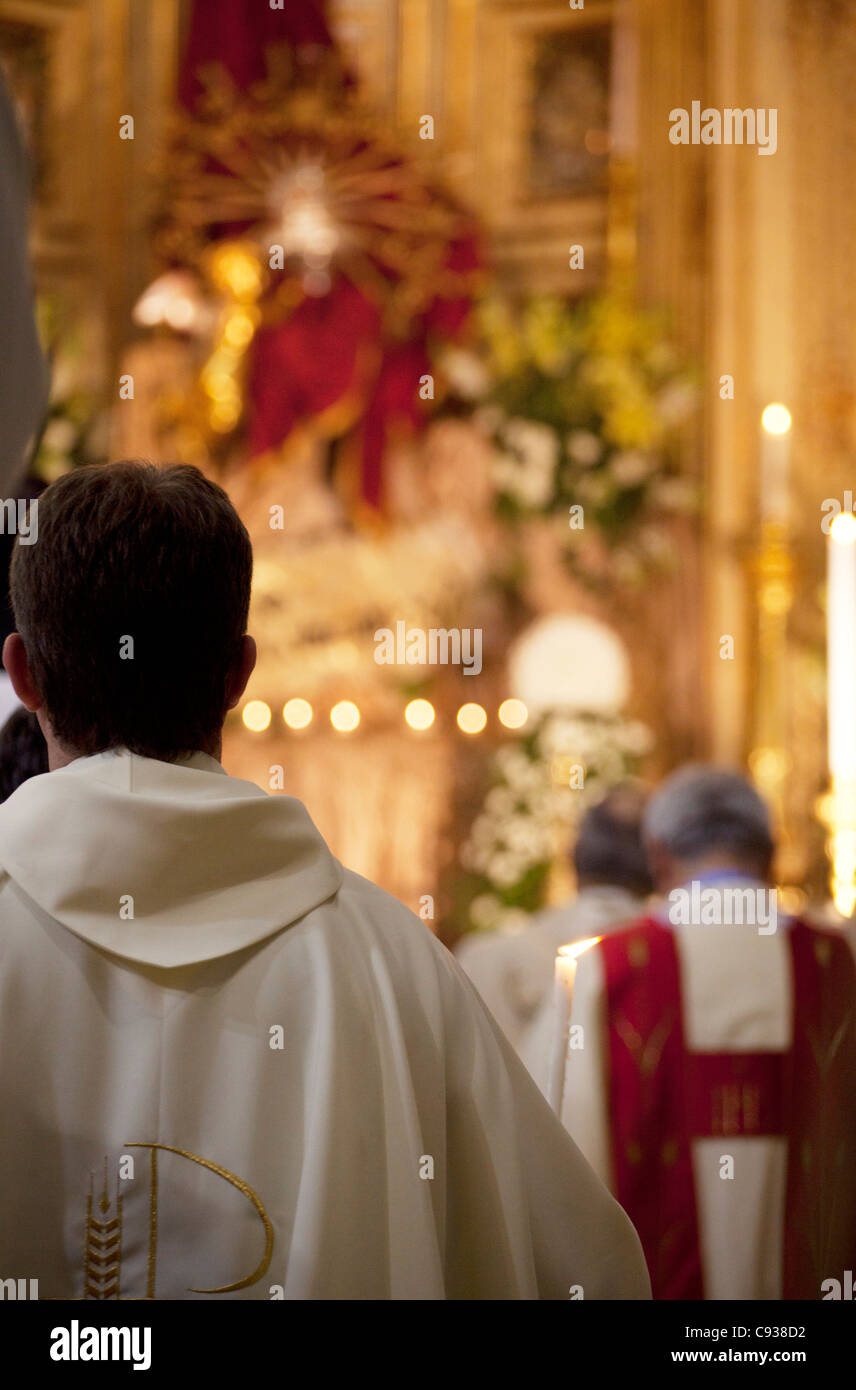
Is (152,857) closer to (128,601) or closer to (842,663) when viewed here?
(128,601)

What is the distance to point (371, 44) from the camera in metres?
7.34

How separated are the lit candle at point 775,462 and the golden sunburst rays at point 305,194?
5.46 ft

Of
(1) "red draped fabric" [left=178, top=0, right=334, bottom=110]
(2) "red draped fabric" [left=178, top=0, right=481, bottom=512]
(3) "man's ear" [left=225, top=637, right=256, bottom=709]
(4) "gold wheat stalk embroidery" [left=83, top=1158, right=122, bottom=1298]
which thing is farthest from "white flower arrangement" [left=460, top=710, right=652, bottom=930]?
(4) "gold wheat stalk embroidery" [left=83, top=1158, right=122, bottom=1298]

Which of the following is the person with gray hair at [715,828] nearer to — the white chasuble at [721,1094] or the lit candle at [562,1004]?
the white chasuble at [721,1094]

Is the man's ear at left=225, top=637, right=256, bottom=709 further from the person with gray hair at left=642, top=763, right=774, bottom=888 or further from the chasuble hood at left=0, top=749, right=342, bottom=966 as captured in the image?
the person with gray hair at left=642, top=763, right=774, bottom=888

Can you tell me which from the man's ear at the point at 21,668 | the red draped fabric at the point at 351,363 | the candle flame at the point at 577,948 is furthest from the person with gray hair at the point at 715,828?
the red draped fabric at the point at 351,363

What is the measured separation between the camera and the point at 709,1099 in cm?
262

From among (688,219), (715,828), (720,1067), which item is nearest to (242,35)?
(688,219)

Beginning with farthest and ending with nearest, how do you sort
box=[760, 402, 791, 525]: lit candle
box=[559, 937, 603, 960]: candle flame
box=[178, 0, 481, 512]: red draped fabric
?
1. box=[178, 0, 481, 512]: red draped fabric
2. box=[760, 402, 791, 525]: lit candle
3. box=[559, 937, 603, 960]: candle flame

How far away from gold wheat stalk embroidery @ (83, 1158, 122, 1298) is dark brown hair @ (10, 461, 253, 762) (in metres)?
0.36

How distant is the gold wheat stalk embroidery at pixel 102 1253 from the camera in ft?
3.92

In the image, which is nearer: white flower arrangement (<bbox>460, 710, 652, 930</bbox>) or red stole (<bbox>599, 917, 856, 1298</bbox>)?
red stole (<bbox>599, 917, 856, 1298</bbox>)

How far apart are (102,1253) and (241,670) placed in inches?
19.3

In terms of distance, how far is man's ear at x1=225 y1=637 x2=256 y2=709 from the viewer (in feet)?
4.25
